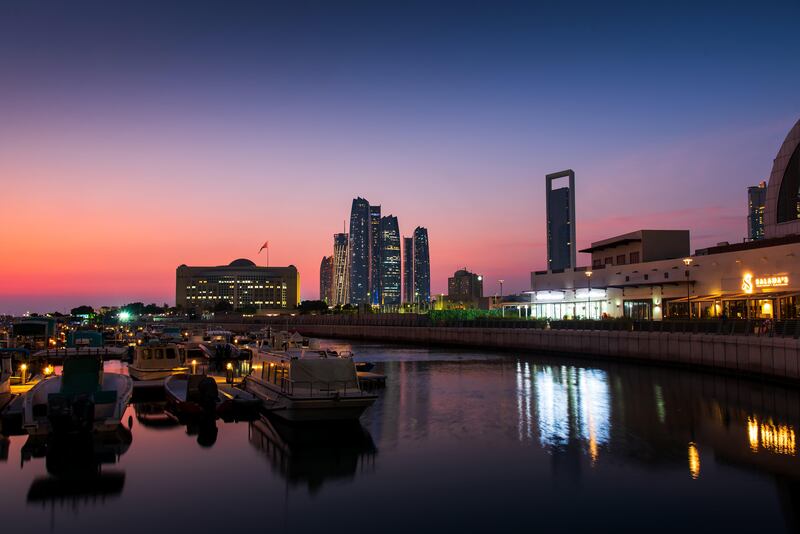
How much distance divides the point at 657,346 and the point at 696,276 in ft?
61.3

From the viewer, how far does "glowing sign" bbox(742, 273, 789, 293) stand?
62812 millimetres

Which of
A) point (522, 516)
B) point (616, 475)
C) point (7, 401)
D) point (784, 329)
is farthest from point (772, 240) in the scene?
point (7, 401)

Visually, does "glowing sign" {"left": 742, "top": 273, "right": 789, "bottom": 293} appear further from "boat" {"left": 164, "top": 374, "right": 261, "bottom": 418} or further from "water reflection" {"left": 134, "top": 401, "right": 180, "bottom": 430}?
"water reflection" {"left": 134, "top": 401, "right": 180, "bottom": 430}

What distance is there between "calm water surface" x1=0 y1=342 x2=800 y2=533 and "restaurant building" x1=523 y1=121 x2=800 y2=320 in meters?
24.8

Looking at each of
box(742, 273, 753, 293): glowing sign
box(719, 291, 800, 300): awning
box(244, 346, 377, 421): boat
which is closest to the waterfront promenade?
→ box(719, 291, 800, 300): awning

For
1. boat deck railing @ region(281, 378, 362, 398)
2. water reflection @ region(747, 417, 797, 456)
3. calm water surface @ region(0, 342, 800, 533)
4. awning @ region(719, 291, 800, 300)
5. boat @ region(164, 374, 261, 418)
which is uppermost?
awning @ region(719, 291, 800, 300)

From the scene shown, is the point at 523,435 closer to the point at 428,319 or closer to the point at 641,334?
the point at 641,334

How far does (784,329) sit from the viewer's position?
45750mm

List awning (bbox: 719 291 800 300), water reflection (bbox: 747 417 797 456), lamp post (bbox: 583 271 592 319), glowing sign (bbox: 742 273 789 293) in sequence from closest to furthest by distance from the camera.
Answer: water reflection (bbox: 747 417 797 456), awning (bbox: 719 291 800 300), glowing sign (bbox: 742 273 789 293), lamp post (bbox: 583 271 592 319)

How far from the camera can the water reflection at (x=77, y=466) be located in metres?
24.2

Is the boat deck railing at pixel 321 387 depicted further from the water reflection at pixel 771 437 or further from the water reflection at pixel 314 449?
the water reflection at pixel 771 437

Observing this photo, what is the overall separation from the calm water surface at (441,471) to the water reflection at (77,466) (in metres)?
0.11

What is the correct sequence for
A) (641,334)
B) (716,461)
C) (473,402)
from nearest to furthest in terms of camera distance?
(716,461), (473,402), (641,334)

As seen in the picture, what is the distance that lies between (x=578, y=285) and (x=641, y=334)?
3472 cm
